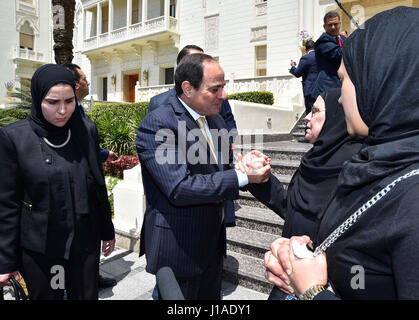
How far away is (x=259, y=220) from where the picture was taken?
4.26m

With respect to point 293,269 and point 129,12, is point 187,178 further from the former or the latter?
point 129,12

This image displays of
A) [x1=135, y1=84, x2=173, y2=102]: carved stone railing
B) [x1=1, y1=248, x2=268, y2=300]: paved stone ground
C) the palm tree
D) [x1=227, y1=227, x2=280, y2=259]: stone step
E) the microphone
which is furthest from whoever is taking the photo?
[x1=135, y1=84, x2=173, y2=102]: carved stone railing

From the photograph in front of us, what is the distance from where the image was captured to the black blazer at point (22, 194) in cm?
196

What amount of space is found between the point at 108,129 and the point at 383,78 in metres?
7.44

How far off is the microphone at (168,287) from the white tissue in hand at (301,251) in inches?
21.1

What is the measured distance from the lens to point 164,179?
5.96 feet

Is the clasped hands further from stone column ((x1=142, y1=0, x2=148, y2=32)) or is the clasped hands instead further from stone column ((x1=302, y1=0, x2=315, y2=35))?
stone column ((x1=142, y1=0, x2=148, y2=32))

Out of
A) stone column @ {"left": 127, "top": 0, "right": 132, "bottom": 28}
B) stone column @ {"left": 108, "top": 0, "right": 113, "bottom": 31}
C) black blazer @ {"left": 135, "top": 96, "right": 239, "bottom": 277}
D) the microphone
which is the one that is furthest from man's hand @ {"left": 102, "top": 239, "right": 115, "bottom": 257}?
stone column @ {"left": 108, "top": 0, "right": 113, "bottom": 31}

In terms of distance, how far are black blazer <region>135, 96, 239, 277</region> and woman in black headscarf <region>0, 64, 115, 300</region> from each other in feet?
1.75

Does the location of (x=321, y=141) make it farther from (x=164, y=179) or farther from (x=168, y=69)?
(x=168, y=69)

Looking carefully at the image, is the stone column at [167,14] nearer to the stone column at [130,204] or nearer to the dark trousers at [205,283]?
the stone column at [130,204]

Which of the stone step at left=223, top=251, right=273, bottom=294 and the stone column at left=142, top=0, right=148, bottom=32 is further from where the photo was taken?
the stone column at left=142, top=0, right=148, bottom=32

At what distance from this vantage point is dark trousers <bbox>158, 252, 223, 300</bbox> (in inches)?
83.1
